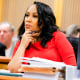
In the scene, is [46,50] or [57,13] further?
[57,13]

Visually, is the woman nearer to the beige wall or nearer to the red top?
the red top

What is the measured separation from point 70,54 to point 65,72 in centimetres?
79

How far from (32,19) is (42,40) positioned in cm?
23

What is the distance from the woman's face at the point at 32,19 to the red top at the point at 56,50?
0.17 meters

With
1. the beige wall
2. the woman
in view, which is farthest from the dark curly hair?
the beige wall

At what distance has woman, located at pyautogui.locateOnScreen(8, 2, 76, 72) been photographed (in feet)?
5.88

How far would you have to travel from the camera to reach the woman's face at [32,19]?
69.5 inches

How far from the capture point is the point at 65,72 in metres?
1.02

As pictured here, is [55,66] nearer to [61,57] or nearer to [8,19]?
[61,57]

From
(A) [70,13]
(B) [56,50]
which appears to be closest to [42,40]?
(B) [56,50]

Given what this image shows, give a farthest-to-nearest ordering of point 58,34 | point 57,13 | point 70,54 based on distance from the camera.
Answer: point 57,13, point 58,34, point 70,54

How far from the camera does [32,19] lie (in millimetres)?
1805

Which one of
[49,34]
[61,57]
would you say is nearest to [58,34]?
[49,34]

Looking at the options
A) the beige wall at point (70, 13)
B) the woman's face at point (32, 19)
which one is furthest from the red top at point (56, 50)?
the beige wall at point (70, 13)
